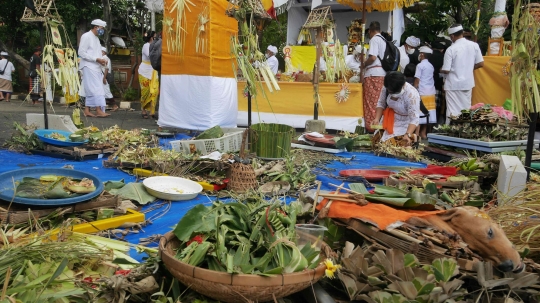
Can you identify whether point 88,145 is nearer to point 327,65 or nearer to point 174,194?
point 174,194

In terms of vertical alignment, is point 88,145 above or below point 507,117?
below

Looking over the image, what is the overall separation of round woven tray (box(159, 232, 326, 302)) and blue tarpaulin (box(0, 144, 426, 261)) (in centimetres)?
86

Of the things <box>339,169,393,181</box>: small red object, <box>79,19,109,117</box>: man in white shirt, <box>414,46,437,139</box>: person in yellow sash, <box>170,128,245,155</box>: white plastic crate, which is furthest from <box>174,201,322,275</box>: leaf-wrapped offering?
<box>79,19,109,117</box>: man in white shirt

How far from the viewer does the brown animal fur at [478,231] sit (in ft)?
6.59

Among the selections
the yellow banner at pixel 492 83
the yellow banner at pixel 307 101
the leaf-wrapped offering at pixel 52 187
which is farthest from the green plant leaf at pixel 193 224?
the yellow banner at pixel 492 83

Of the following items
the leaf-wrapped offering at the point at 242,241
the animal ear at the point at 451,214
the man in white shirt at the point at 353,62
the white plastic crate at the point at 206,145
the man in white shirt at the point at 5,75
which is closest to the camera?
the leaf-wrapped offering at the point at 242,241

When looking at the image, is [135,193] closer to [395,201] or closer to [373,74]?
[395,201]

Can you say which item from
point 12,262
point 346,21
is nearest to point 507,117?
point 12,262

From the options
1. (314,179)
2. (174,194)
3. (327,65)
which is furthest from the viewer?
(327,65)

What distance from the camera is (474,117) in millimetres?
5223

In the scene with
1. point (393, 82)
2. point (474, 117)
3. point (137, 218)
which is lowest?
point (137, 218)

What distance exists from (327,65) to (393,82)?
98.5 inches

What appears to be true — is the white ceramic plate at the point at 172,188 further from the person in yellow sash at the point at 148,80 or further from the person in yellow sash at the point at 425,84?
the person in yellow sash at the point at 148,80

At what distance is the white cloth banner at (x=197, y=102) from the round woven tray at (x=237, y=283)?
225 inches
